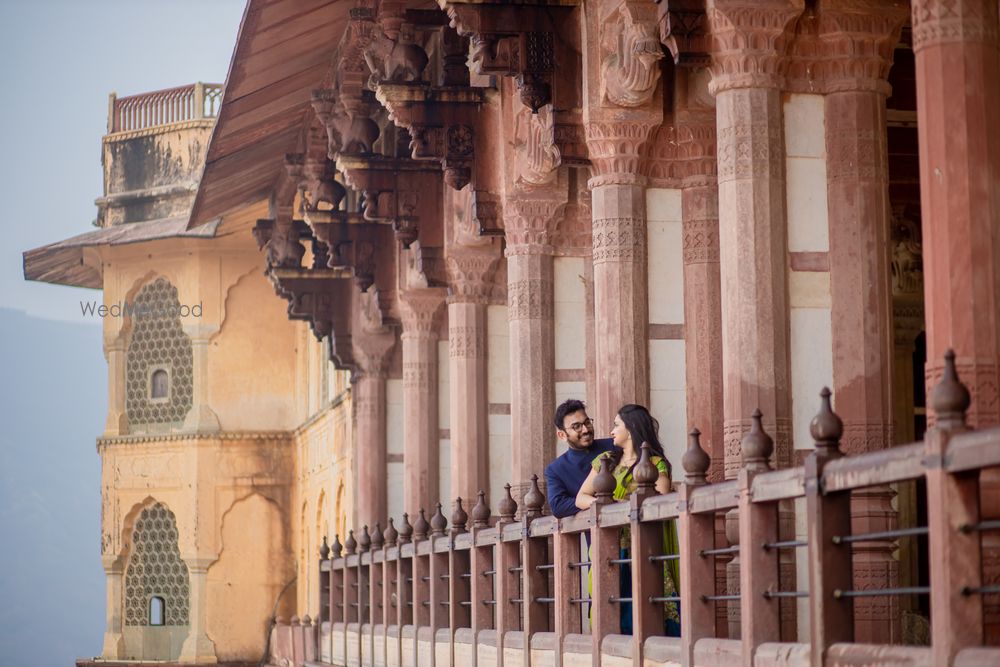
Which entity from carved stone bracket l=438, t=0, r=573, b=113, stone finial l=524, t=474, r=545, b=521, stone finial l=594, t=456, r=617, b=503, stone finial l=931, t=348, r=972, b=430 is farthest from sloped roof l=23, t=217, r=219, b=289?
stone finial l=931, t=348, r=972, b=430

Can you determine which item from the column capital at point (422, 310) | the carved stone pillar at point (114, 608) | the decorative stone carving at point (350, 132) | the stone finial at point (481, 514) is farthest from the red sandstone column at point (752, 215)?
the carved stone pillar at point (114, 608)

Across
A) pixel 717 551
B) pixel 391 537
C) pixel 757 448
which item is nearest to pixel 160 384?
pixel 391 537

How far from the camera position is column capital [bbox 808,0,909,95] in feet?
29.3

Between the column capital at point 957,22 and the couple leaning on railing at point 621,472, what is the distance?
1977mm

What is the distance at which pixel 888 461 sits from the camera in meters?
5.36

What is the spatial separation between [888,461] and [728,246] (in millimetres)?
3562

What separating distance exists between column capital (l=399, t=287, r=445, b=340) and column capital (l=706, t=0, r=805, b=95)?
9294 millimetres

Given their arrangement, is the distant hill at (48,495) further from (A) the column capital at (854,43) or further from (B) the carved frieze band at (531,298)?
(A) the column capital at (854,43)

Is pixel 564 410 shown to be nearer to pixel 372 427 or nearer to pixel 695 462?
pixel 695 462

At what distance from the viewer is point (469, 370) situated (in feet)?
52.0

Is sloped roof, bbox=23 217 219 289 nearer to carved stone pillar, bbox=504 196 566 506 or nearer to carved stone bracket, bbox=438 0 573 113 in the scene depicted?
carved stone pillar, bbox=504 196 566 506

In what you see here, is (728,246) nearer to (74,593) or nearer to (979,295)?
(979,295)

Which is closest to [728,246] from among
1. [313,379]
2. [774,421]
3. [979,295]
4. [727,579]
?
[774,421]

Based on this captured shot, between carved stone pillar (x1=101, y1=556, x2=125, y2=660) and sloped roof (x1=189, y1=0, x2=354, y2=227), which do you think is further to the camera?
carved stone pillar (x1=101, y1=556, x2=125, y2=660)
